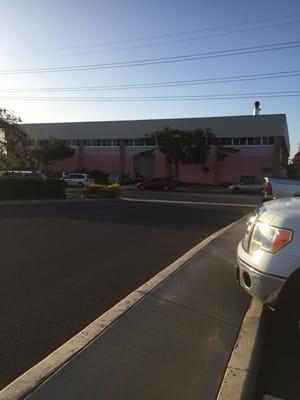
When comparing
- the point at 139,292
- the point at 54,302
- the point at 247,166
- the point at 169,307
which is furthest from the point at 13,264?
the point at 247,166

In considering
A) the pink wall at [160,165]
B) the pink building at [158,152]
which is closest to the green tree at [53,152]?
the pink building at [158,152]

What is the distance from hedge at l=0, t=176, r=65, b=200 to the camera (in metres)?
25.5

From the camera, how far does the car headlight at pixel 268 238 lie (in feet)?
16.1

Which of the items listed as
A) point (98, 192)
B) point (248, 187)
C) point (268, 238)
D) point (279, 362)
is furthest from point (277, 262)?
point (248, 187)

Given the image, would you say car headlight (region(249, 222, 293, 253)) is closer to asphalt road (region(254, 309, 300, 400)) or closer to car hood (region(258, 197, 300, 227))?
car hood (region(258, 197, 300, 227))

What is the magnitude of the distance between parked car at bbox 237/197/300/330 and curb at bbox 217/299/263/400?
389 millimetres

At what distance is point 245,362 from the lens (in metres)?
4.35

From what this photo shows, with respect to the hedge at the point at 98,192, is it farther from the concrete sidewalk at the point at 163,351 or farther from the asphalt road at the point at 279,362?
the asphalt road at the point at 279,362

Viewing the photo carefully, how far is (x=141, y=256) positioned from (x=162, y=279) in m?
2.55

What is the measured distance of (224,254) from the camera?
30.4 feet

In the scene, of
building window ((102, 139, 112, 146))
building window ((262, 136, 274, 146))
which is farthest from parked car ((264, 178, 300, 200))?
building window ((102, 139, 112, 146))

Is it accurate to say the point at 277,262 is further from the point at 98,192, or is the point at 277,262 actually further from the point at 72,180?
the point at 72,180

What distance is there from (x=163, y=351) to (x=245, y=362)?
0.70 m

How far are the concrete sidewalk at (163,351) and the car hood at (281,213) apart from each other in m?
1.18
